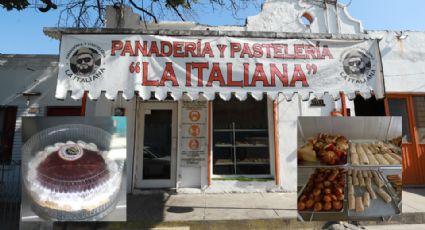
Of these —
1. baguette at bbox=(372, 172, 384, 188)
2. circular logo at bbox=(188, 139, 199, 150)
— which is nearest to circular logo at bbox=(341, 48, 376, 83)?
baguette at bbox=(372, 172, 384, 188)

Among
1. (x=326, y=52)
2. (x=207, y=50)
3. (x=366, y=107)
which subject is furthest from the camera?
(x=366, y=107)

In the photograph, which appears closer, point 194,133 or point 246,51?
point 246,51

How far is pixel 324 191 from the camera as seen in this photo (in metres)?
3.65

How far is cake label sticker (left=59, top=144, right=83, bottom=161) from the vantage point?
3520mm

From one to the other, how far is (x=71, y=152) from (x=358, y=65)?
14.3ft

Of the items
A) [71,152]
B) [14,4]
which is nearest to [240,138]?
[71,152]

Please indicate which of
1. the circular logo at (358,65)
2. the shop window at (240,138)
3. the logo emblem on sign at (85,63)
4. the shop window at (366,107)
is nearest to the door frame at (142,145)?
the shop window at (240,138)

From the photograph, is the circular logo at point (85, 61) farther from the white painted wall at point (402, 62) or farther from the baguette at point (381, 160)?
the white painted wall at point (402, 62)

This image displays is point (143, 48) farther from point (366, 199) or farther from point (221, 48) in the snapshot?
point (366, 199)

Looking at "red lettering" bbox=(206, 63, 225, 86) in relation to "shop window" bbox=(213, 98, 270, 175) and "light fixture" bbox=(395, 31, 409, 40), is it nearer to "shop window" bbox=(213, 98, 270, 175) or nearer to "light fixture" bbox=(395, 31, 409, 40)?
"shop window" bbox=(213, 98, 270, 175)

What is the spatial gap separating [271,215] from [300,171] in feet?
7.25

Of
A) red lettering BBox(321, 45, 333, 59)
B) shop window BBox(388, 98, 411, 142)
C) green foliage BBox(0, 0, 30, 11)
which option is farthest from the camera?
shop window BBox(388, 98, 411, 142)

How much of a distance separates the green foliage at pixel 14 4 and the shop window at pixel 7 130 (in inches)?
115

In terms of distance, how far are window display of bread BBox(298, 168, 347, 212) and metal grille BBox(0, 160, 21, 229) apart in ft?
16.7
